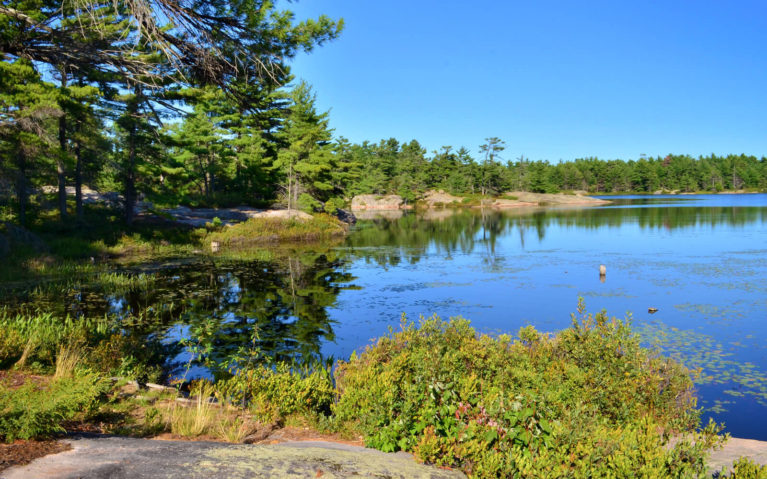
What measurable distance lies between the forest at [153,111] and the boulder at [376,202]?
4037cm

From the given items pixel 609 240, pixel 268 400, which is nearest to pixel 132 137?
pixel 268 400

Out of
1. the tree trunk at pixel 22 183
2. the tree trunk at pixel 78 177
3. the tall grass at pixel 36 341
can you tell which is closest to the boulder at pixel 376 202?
the tree trunk at pixel 78 177

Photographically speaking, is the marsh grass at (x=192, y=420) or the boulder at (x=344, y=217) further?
the boulder at (x=344, y=217)

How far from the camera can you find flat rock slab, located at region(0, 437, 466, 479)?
4492 millimetres

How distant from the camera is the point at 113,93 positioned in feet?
90.2

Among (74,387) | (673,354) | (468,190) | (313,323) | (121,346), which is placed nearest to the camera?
(74,387)

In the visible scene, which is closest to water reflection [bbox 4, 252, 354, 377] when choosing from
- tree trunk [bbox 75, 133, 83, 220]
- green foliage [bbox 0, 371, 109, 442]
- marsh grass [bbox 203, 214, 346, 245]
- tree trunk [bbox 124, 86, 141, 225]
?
green foliage [bbox 0, 371, 109, 442]

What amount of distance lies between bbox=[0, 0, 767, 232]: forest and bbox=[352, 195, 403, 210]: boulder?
4037cm

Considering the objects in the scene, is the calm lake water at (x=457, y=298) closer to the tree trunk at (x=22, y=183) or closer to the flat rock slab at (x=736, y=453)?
the flat rock slab at (x=736, y=453)

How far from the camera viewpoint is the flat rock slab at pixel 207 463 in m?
4.49

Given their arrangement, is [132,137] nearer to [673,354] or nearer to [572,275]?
[572,275]

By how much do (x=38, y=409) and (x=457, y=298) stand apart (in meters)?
15.5

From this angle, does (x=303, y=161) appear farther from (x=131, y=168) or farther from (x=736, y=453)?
(x=736, y=453)

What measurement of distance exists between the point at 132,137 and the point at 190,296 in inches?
611
